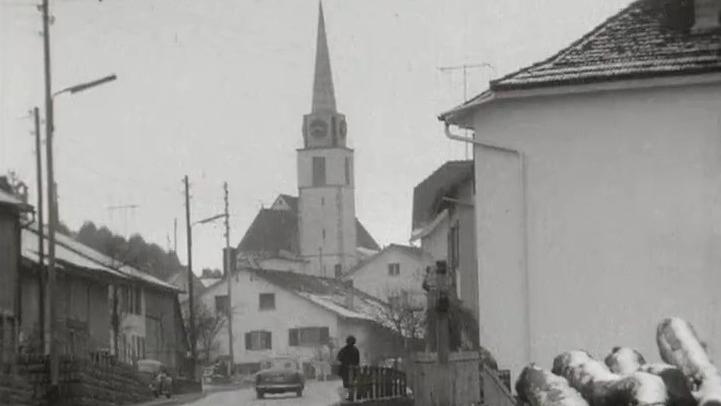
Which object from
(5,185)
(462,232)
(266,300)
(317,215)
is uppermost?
(317,215)

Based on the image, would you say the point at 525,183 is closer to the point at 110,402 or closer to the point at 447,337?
the point at 447,337

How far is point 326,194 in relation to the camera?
610 feet

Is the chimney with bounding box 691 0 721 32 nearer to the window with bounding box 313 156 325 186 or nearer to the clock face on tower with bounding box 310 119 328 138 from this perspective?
the clock face on tower with bounding box 310 119 328 138

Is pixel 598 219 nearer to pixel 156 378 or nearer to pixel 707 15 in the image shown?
pixel 707 15

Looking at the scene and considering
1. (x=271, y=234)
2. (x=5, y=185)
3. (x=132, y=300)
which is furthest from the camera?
(x=271, y=234)

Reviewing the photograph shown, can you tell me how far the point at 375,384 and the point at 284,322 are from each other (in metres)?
74.5

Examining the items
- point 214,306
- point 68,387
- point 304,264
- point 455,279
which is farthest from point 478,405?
point 304,264

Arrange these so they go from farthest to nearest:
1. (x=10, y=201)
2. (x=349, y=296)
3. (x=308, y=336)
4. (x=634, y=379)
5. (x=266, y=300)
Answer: (x=349, y=296) < (x=266, y=300) < (x=308, y=336) < (x=10, y=201) < (x=634, y=379)

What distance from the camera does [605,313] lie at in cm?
2583

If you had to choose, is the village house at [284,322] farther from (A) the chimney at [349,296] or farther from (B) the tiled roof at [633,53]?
(B) the tiled roof at [633,53]

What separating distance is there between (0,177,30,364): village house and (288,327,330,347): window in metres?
53.2

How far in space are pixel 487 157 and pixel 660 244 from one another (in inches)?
131

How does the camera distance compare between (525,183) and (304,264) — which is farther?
(304,264)

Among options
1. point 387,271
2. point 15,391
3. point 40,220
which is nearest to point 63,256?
point 40,220
